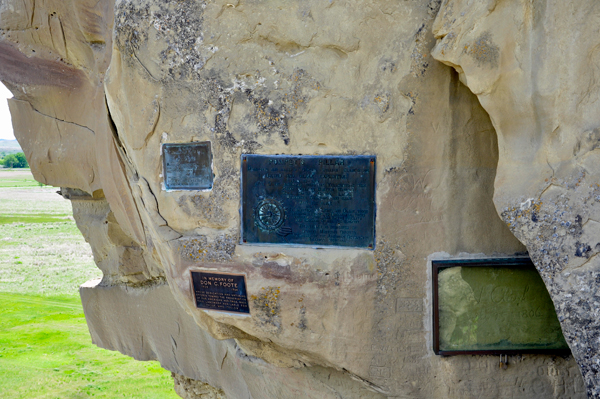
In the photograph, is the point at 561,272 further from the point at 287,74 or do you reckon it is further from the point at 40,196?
the point at 40,196

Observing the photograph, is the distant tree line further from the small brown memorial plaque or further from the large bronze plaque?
the large bronze plaque

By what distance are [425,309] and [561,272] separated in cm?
91

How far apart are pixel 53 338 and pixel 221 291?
5.50m

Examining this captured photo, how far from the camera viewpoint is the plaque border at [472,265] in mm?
3174

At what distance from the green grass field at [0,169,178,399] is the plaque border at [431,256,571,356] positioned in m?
4.38

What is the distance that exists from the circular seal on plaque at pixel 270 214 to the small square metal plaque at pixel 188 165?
0.39 meters

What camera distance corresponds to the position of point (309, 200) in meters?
3.27

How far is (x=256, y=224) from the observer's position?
3338 mm

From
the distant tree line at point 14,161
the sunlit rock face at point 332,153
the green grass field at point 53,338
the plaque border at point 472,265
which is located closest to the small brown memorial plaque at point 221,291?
the sunlit rock face at point 332,153

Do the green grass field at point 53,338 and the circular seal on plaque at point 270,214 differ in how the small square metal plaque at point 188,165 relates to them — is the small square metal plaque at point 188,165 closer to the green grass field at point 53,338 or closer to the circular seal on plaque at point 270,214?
the circular seal on plaque at point 270,214

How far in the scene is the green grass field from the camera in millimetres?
6465

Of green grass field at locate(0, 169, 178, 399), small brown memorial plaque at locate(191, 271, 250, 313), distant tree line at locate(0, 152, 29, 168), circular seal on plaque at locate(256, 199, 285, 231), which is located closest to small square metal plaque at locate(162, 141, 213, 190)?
circular seal on plaque at locate(256, 199, 285, 231)

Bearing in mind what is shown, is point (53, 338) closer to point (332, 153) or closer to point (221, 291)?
point (221, 291)

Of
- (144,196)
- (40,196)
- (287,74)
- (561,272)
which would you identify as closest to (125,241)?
(144,196)
